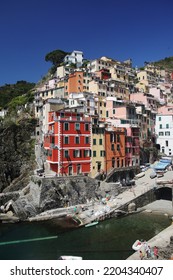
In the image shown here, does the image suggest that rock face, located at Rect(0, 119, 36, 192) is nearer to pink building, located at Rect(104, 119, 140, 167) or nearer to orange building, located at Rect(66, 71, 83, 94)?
pink building, located at Rect(104, 119, 140, 167)

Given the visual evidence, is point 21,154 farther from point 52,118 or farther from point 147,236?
point 147,236

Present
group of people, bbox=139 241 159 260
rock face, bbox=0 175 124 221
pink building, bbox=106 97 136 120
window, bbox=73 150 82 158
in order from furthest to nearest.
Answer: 1. pink building, bbox=106 97 136 120
2. window, bbox=73 150 82 158
3. rock face, bbox=0 175 124 221
4. group of people, bbox=139 241 159 260

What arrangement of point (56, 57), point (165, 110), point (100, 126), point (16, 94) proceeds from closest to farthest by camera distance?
point (100, 126), point (165, 110), point (16, 94), point (56, 57)

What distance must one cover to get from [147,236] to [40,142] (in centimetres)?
2090

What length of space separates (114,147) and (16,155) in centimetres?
1377

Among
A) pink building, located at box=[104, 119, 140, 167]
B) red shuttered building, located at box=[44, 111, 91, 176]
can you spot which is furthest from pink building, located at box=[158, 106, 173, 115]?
red shuttered building, located at box=[44, 111, 91, 176]

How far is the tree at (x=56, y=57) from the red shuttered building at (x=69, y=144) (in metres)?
46.2

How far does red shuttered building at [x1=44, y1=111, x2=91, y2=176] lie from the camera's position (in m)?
30.7

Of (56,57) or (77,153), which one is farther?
(56,57)

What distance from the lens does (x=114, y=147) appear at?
3512 centimetres

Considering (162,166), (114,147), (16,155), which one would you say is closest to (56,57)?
(16,155)

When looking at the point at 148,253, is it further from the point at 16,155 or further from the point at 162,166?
the point at 16,155

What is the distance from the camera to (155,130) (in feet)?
165
